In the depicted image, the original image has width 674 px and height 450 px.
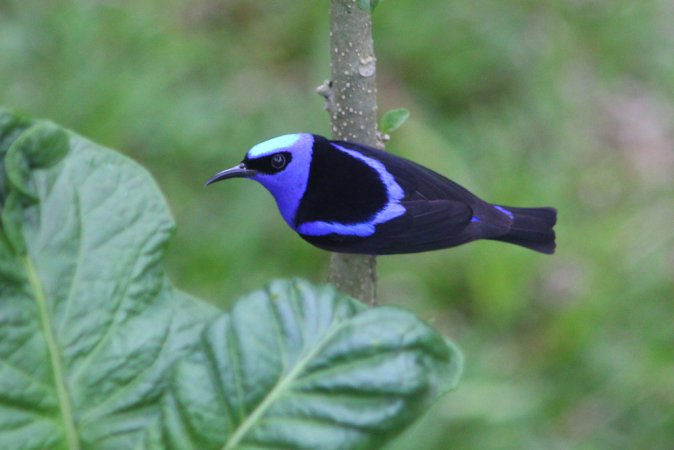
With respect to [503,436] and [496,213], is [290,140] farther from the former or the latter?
[503,436]

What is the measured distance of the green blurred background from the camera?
365 centimetres

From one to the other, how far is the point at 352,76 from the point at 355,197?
Answer: 63 cm

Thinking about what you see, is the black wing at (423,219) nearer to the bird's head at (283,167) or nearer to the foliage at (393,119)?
the bird's head at (283,167)

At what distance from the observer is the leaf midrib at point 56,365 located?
1.44 metres

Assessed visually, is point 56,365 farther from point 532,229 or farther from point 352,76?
point 532,229

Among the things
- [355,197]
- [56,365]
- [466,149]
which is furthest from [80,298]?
[466,149]

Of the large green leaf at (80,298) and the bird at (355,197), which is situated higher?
the bird at (355,197)

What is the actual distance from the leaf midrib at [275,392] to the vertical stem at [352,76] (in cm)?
46

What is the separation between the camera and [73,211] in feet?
5.11

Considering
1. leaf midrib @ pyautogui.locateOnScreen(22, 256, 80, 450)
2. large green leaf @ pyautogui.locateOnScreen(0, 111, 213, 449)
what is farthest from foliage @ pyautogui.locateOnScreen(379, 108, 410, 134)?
leaf midrib @ pyautogui.locateOnScreen(22, 256, 80, 450)

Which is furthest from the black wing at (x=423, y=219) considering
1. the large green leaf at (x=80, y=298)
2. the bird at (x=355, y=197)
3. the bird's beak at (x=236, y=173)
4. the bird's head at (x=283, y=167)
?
the large green leaf at (x=80, y=298)

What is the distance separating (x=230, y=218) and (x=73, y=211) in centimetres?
233

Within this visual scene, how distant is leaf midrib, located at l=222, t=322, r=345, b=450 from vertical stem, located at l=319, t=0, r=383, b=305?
18.2 inches

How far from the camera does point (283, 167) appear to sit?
210 centimetres
